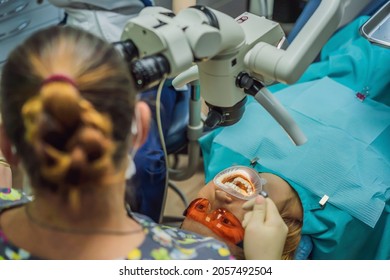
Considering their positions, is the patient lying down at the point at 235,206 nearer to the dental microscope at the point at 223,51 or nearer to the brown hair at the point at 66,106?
the dental microscope at the point at 223,51

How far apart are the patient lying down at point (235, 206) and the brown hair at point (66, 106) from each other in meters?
0.61

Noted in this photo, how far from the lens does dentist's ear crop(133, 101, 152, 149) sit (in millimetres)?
773

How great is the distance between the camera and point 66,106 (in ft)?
2.15

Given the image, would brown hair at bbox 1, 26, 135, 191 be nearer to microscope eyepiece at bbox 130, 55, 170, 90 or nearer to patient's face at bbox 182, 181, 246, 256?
microscope eyepiece at bbox 130, 55, 170, 90

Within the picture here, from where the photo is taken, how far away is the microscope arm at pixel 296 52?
0.86m

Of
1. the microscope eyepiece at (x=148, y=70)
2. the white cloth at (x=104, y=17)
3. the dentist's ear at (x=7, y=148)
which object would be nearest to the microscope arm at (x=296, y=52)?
the microscope eyepiece at (x=148, y=70)

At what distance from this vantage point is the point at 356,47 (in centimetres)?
175

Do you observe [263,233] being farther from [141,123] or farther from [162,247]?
[141,123]

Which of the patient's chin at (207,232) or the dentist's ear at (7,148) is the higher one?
the dentist's ear at (7,148)

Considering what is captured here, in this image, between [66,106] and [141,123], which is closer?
[66,106]

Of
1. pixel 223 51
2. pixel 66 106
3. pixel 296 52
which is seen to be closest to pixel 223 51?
pixel 223 51

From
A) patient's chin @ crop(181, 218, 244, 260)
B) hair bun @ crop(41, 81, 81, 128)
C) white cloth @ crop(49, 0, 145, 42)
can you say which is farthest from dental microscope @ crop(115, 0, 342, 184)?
white cloth @ crop(49, 0, 145, 42)

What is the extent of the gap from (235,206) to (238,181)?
0.09m
